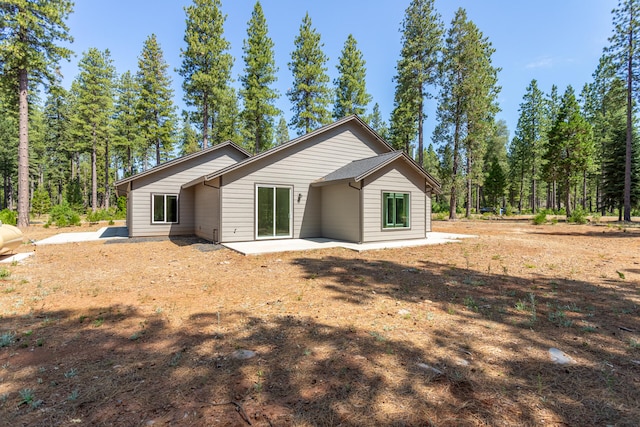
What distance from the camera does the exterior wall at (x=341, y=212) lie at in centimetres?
1092

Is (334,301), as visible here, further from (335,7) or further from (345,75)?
(345,75)

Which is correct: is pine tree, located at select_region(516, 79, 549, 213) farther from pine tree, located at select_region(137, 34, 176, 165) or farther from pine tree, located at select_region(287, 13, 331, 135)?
pine tree, located at select_region(137, 34, 176, 165)

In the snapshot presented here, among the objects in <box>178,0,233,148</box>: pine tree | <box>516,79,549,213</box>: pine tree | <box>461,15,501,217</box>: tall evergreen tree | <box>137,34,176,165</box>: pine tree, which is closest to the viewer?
<box>178,0,233,148</box>: pine tree

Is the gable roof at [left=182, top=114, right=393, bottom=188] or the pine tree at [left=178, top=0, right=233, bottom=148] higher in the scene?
the pine tree at [left=178, top=0, right=233, bottom=148]

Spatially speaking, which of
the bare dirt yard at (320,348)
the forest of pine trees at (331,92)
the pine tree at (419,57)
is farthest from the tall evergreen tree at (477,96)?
the bare dirt yard at (320,348)

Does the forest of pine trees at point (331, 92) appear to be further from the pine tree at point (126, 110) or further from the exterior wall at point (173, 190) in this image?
the exterior wall at point (173, 190)

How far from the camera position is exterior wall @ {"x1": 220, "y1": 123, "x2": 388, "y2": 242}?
10992 mm

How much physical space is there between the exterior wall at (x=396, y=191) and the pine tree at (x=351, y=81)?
17.0 meters

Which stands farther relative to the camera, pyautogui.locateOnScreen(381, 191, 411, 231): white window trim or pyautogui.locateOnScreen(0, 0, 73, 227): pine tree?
pyautogui.locateOnScreen(0, 0, 73, 227): pine tree

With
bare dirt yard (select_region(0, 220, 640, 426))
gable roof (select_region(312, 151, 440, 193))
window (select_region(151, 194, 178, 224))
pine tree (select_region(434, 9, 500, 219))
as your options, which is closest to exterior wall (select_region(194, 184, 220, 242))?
window (select_region(151, 194, 178, 224))

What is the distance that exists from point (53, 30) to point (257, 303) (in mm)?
21672

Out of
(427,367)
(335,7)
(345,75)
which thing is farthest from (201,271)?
(345,75)

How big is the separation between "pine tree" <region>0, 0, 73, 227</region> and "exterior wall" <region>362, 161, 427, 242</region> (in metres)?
18.3

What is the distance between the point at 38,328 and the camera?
3730 millimetres
